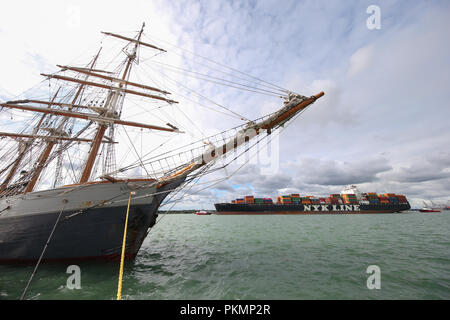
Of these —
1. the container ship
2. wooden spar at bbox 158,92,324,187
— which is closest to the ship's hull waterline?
wooden spar at bbox 158,92,324,187

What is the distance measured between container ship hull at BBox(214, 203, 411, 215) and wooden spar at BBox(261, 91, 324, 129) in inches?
1912

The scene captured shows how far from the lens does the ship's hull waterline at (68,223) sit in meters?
7.35

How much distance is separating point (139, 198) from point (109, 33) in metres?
13.2

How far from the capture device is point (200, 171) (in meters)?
8.12

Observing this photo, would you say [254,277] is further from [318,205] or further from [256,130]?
[318,205]

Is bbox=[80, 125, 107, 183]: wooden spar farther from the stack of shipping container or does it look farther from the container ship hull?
the stack of shipping container

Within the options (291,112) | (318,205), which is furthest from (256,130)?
(318,205)

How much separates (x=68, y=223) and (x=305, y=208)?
60.5 metres

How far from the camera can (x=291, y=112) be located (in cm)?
736

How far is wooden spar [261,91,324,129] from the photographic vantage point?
23.1ft

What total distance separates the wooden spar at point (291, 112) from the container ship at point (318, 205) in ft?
159

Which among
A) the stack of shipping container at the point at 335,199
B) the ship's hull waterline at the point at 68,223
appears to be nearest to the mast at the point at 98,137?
the ship's hull waterline at the point at 68,223

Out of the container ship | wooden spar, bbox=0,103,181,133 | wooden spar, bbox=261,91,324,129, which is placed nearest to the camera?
wooden spar, bbox=261,91,324,129
